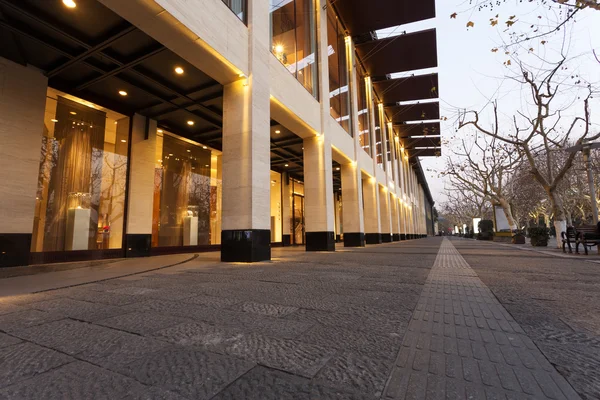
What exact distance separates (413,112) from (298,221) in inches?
602

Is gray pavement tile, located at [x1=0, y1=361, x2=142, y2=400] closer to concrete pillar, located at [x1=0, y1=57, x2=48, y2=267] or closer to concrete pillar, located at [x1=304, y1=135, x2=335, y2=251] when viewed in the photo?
concrete pillar, located at [x1=0, y1=57, x2=48, y2=267]

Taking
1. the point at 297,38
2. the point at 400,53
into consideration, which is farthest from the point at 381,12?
the point at 297,38

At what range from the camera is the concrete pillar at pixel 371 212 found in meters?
18.8

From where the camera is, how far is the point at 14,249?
742 centimetres

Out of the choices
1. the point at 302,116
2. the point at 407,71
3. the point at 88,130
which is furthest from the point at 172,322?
the point at 407,71

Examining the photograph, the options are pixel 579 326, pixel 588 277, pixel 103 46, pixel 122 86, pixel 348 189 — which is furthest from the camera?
pixel 348 189

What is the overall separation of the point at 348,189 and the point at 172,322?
1389 cm

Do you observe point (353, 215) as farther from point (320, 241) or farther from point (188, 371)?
point (188, 371)

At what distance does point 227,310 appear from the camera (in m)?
2.55

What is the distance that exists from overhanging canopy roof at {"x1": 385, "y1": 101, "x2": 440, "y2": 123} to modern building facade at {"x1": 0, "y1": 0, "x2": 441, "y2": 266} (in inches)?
Answer: 329

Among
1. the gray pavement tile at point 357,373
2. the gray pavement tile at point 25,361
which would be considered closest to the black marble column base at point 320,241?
the gray pavement tile at point 357,373

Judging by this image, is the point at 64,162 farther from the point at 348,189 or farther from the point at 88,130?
the point at 348,189

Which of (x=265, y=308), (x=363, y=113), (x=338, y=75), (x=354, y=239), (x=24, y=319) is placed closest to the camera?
(x=24, y=319)

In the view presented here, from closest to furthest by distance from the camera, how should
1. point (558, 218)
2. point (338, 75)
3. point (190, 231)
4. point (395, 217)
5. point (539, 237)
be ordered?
1. point (558, 218)
2. point (190, 231)
3. point (539, 237)
4. point (338, 75)
5. point (395, 217)
